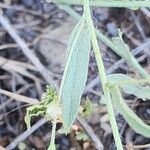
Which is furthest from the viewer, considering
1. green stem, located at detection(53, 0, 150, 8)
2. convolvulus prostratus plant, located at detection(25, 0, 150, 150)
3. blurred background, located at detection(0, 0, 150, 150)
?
blurred background, located at detection(0, 0, 150, 150)

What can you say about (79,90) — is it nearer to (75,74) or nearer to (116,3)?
(75,74)

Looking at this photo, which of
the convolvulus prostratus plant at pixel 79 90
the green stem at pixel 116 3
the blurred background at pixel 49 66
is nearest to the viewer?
the convolvulus prostratus plant at pixel 79 90

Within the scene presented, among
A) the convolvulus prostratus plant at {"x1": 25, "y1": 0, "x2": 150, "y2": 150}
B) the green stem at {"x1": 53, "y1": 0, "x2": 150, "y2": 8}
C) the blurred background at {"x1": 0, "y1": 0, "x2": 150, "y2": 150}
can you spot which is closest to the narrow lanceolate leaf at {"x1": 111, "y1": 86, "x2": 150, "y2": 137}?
the convolvulus prostratus plant at {"x1": 25, "y1": 0, "x2": 150, "y2": 150}

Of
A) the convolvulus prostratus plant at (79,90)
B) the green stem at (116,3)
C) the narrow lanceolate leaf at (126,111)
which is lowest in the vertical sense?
the narrow lanceolate leaf at (126,111)

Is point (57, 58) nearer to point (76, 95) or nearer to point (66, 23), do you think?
point (66, 23)

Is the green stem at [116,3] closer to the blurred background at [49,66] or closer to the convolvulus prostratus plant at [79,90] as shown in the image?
the convolvulus prostratus plant at [79,90]

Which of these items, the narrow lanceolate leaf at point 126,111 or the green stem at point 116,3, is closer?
the narrow lanceolate leaf at point 126,111

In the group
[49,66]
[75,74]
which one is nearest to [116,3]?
[75,74]

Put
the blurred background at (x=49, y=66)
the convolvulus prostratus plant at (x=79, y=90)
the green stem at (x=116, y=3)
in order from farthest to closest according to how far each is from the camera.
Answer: the blurred background at (x=49, y=66) → the green stem at (x=116, y=3) → the convolvulus prostratus plant at (x=79, y=90)

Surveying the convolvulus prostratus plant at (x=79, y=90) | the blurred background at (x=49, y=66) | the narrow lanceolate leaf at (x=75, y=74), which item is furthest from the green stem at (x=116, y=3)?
the blurred background at (x=49, y=66)

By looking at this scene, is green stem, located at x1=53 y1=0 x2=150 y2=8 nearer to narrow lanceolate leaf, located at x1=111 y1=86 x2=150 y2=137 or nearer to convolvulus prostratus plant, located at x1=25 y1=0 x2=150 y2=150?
Answer: convolvulus prostratus plant, located at x1=25 y1=0 x2=150 y2=150

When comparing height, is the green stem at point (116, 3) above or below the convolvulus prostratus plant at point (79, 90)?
above
